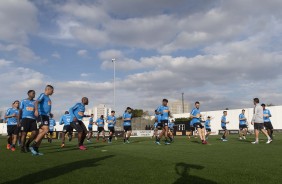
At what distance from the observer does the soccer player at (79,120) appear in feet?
38.6

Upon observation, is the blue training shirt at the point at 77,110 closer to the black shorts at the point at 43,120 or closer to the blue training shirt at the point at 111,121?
the black shorts at the point at 43,120

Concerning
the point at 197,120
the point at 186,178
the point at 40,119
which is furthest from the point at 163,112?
the point at 186,178

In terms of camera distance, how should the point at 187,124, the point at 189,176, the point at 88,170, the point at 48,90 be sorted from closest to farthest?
the point at 189,176 → the point at 88,170 → the point at 48,90 → the point at 187,124

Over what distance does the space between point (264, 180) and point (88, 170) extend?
10.3 feet

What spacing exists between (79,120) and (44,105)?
2.40 metres

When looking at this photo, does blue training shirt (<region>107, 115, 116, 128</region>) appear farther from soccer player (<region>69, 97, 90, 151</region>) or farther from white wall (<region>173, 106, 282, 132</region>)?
white wall (<region>173, 106, 282, 132</region>)

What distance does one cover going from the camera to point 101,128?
23844mm

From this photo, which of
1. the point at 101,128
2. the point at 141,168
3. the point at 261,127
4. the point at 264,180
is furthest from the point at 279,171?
the point at 101,128

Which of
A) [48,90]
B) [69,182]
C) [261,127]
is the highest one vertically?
[48,90]

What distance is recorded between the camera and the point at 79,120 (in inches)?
473

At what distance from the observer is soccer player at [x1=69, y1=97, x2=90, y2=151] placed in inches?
463

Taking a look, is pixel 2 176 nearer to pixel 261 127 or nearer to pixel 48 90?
pixel 48 90

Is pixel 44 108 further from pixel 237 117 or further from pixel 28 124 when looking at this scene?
→ pixel 237 117

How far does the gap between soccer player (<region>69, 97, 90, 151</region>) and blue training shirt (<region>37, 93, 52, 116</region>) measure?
2007 millimetres
